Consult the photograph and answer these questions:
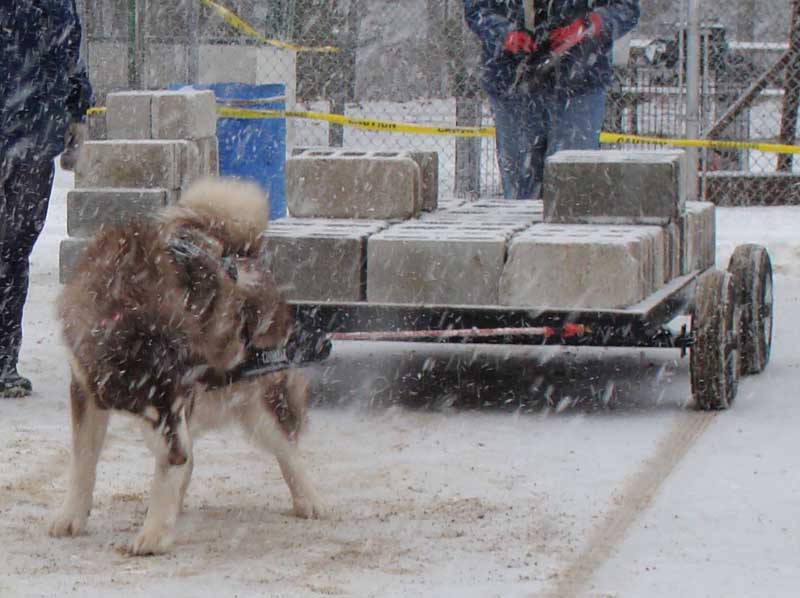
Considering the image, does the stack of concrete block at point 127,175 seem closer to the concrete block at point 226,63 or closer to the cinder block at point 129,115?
the cinder block at point 129,115

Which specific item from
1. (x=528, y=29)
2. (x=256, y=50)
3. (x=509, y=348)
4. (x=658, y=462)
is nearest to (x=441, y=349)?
(x=509, y=348)

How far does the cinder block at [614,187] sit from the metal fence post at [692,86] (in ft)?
16.0

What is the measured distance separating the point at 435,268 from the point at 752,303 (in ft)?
5.87

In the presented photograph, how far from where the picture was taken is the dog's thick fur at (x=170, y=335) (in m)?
4.29

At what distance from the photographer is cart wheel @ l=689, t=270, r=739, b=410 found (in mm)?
6344

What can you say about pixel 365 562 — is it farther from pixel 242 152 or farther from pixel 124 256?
pixel 242 152

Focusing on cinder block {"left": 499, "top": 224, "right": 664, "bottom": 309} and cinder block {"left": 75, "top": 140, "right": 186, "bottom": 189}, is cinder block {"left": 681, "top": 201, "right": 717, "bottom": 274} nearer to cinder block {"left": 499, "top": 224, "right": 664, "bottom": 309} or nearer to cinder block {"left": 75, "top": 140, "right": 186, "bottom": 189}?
cinder block {"left": 499, "top": 224, "right": 664, "bottom": 309}

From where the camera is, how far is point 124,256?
14.3ft

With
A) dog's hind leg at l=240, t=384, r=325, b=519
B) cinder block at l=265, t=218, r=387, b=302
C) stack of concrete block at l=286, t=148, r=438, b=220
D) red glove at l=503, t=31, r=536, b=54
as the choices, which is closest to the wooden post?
red glove at l=503, t=31, r=536, b=54

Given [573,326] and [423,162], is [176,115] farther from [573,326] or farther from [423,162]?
[573,326]

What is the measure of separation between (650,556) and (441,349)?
3813mm

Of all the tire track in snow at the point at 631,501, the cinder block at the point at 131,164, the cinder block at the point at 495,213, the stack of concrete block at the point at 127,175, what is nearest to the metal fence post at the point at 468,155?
the stack of concrete block at the point at 127,175

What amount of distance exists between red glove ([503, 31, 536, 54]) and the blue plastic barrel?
12.0 feet

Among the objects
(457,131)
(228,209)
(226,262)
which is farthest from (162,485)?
(457,131)
